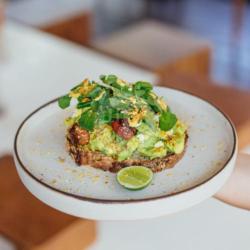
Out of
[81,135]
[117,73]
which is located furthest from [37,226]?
[117,73]

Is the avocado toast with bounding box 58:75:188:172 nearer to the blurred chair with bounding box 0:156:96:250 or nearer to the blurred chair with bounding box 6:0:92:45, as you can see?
the blurred chair with bounding box 0:156:96:250

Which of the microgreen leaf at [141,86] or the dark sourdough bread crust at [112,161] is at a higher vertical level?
the microgreen leaf at [141,86]

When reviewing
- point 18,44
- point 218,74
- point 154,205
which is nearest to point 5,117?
point 18,44

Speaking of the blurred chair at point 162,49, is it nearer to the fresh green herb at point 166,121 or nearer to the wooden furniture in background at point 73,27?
the wooden furniture in background at point 73,27

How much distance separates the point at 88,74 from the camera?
251 centimetres

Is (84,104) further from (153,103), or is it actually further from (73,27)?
(73,27)

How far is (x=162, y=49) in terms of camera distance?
3.62 metres

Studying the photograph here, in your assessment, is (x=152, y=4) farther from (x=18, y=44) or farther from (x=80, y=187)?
(x=80, y=187)

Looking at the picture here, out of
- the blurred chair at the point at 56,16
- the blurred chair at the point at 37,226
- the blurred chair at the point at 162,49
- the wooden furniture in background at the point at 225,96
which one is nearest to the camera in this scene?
the blurred chair at the point at 37,226

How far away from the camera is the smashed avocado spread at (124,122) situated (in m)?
0.93

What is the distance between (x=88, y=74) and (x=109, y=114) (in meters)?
1.59

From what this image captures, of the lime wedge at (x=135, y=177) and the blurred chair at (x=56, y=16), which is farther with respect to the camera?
the blurred chair at (x=56, y=16)

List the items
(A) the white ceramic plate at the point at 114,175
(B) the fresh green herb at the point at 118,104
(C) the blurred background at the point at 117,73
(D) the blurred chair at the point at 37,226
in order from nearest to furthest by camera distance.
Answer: (A) the white ceramic plate at the point at 114,175, (B) the fresh green herb at the point at 118,104, (C) the blurred background at the point at 117,73, (D) the blurred chair at the point at 37,226

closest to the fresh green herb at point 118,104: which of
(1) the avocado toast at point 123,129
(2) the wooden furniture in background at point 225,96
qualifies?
(1) the avocado toast at point 123,129
